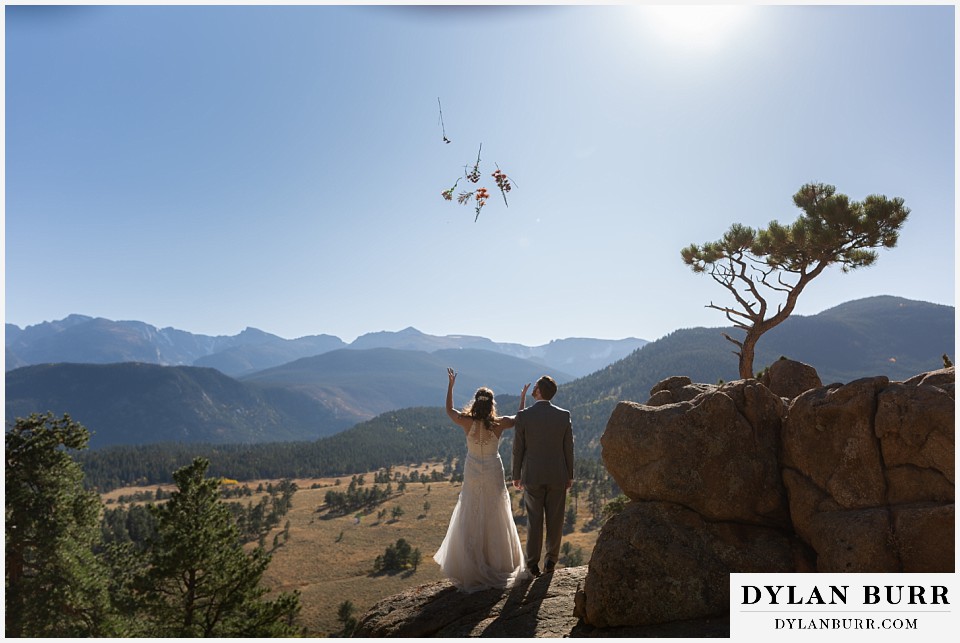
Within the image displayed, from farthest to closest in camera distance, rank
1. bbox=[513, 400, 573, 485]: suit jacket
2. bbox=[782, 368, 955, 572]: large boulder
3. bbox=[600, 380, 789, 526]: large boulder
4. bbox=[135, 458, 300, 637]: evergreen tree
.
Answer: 1. bbox=[135, 458, 300, 637]: evergreen tree
2. bbox=[513, 400, 573, 485]: suit jacket
3. bbox=[600, 380, 789, 526]: large boulder
4. bbox=[782, 368, 955, 572]: large boulder

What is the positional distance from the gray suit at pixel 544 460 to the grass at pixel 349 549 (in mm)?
36013

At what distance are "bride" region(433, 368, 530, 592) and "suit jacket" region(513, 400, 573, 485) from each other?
0.36 meters

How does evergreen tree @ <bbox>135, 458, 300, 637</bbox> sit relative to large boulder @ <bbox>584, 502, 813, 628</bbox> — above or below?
below

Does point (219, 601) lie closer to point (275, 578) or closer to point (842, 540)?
point (842, 540)

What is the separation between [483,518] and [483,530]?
0.20 m

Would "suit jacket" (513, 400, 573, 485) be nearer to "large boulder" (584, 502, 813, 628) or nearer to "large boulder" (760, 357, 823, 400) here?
"large boulder" (584, 502, 813, 628)

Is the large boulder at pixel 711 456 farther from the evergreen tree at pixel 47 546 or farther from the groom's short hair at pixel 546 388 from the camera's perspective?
the evergreen tree at pixel 47 546

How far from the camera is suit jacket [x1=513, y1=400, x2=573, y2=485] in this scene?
28.6 feet

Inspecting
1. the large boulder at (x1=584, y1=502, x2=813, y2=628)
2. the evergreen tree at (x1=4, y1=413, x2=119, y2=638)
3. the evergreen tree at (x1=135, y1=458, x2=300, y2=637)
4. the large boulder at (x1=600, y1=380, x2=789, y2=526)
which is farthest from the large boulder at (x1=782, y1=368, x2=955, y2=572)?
the evergreen tree at (x1=4, y1=413, x2=119, y2=638)

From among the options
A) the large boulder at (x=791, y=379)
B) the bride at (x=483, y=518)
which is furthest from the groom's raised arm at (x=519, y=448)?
the large boulder at (x=791, y=379)

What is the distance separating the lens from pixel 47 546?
18.8 meters

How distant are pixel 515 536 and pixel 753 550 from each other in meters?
3.76

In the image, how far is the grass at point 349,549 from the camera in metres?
58.4

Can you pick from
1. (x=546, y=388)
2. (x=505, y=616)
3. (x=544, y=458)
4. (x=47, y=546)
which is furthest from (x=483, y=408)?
(x=47, y=546)
